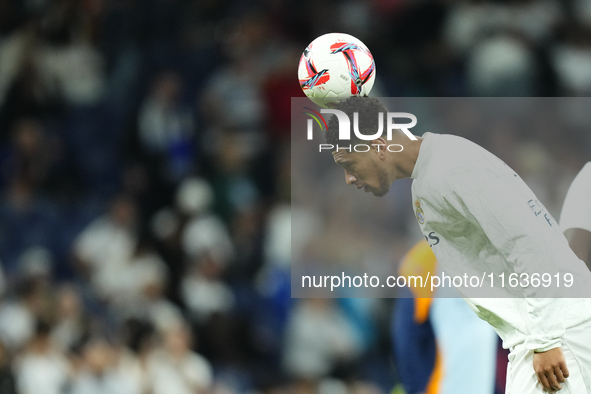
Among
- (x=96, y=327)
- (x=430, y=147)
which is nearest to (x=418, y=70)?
(x=96, y=327)

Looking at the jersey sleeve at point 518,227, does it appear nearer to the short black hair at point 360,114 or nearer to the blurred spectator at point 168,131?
the short black hair at point 360,114

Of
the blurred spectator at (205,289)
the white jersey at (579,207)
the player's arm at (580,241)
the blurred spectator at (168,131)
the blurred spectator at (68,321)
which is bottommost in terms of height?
the player's arm at (580,241)

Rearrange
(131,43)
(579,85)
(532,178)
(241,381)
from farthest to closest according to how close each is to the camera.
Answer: (131,43) → (579,85) → (241,381) → (532,178)

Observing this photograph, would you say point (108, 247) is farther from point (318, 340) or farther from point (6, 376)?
point (318, 340)

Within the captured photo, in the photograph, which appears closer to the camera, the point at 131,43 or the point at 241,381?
the point at 241,381

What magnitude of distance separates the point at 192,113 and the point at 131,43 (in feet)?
5.01

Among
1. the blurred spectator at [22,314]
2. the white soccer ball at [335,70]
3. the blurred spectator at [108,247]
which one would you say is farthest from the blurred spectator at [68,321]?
the white soccer ball at [335,70]

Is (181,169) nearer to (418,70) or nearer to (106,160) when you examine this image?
(106,160)

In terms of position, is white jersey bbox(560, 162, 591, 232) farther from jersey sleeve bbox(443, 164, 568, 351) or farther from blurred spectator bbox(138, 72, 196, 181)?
blurred spectator bbox(138, 72, 196, 181)

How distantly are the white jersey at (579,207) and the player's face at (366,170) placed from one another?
94cm

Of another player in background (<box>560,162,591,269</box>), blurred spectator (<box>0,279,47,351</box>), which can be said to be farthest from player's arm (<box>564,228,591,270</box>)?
blurred spectator (<box>0,279,47,351</box>)

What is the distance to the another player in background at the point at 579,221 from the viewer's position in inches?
145

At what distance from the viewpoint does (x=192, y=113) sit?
941 cm

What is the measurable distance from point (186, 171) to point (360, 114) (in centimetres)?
570
